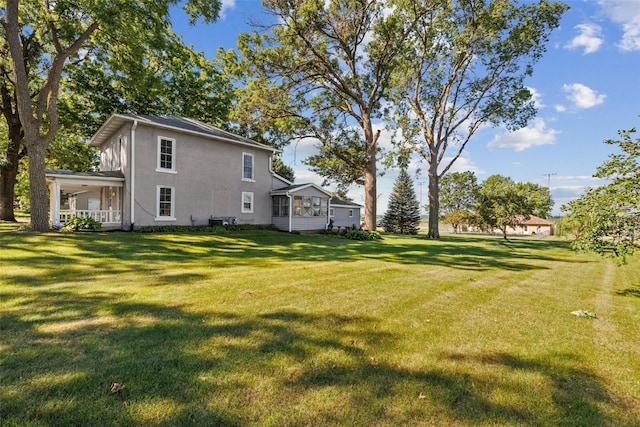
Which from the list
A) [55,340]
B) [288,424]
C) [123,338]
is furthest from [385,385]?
[55,340]

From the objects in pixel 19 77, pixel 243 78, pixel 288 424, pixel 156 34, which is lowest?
pixel 288 424

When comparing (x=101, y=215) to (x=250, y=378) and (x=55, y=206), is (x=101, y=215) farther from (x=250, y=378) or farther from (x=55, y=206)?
(x=250, y=378)

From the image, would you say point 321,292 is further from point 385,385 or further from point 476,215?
point 476,215

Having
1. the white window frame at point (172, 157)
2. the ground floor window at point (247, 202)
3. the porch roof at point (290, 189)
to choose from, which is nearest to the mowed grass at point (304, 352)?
the white window frame at point (172, 157)

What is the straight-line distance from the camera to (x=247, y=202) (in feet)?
63.3

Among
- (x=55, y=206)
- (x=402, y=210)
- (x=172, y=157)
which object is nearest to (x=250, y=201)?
(x=172, y=157)

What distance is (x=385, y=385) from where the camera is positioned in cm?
274

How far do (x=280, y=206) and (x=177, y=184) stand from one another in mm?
6602

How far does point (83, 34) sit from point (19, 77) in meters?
2.97

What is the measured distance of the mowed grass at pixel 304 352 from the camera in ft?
7.80

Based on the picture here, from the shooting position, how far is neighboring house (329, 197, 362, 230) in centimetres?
3174

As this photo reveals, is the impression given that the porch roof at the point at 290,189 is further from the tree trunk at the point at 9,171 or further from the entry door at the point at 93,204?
the tree trunk at the point at 9,171

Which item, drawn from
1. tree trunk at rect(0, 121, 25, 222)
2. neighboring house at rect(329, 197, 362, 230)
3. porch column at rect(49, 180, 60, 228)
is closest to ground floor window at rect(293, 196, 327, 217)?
neighboring house at rect(329, 197, 362, 230)

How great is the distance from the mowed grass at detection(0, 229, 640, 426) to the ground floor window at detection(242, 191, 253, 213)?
12377mm
